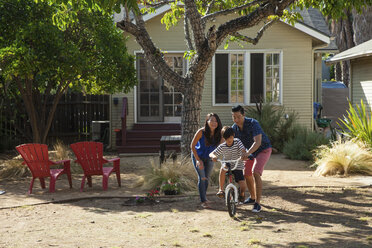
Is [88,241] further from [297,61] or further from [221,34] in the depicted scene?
[297,61]

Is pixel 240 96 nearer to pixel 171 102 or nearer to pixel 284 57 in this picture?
pixel 284 57

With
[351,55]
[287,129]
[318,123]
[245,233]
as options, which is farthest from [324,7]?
[318,123]

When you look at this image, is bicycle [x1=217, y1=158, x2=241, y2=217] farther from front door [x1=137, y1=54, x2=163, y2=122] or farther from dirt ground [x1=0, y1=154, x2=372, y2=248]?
front door [x1=137, y1=54, x2=163, y2=122]

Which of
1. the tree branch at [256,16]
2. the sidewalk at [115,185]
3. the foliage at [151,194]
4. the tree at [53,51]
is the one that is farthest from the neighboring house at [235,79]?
the foliage at [151,194]

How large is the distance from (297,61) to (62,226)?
11.4m

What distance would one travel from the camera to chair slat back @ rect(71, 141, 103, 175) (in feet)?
28.1

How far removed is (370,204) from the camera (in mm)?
7039

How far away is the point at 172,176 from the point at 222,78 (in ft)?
25.7

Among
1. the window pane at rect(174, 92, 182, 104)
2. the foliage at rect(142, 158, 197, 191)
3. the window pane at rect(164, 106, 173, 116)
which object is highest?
the window pane at rect(174, 92, 182, 104)

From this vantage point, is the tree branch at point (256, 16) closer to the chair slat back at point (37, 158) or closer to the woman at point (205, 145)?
the woman at point (205, 145)

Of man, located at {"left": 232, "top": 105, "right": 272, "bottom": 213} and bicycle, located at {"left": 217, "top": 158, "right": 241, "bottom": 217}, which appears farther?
man, located at {"left": 232, "top": 105, "right": 272, "bottom": 213}

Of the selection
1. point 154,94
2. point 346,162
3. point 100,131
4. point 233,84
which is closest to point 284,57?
point 233,84

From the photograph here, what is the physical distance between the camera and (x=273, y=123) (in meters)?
14.1

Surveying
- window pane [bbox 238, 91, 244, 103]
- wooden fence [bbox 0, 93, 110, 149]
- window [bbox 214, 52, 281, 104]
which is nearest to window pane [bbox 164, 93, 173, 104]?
window [bbox 214, 52, 281, 104]
